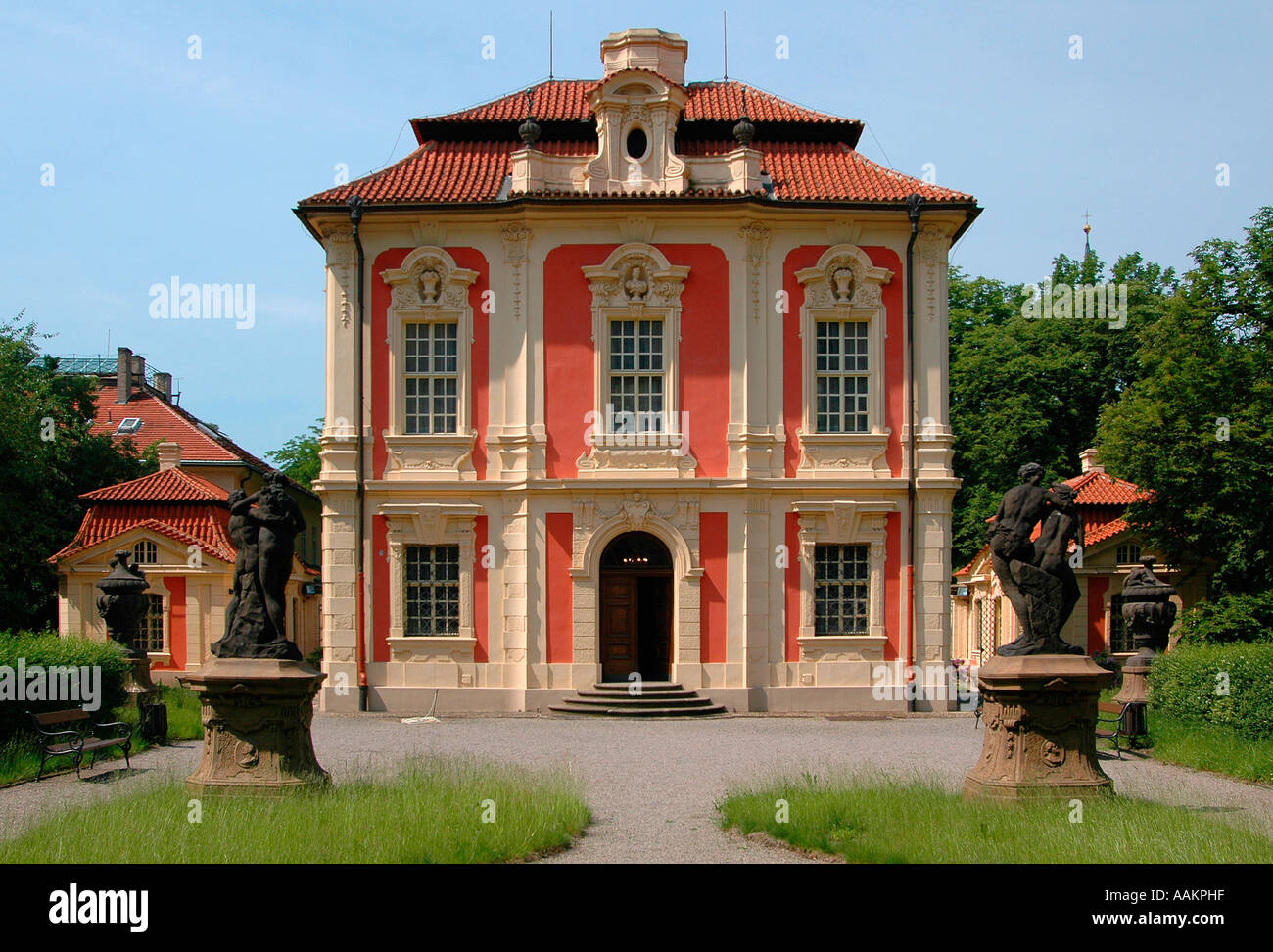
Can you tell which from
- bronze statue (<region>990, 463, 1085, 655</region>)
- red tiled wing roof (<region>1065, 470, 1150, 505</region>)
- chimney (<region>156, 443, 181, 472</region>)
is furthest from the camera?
chimney (<region>156, 443, 181, 472</region>)

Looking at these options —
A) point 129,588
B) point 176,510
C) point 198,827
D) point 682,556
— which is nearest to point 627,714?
point 682,556

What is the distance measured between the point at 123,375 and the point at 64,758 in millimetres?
28362

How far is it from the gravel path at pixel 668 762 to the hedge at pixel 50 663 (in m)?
1.13

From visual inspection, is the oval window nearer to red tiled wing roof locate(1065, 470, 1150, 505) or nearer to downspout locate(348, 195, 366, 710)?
downspout locate(348, 195, 366, 710)

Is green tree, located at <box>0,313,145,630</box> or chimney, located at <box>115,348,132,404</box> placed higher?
chimney, located at <box>115,348,132,404</box>

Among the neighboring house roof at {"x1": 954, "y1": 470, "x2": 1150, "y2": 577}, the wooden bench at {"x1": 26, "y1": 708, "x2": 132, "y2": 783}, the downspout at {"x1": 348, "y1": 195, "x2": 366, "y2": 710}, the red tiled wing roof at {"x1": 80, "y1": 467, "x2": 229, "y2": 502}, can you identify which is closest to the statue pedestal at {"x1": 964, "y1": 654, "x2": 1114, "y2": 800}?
the wooden bench at {"x1": 26, "y1": 708, "x2": 132, "y2": 783}

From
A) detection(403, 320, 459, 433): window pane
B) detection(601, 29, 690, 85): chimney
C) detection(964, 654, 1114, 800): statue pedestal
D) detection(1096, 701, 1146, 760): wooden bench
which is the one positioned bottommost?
detection(1096, 701, 1146, 760): wooden bench

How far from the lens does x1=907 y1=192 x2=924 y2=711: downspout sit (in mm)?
21891

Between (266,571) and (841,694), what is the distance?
12820 millimetres

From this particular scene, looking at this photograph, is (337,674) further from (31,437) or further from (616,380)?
(31,437)

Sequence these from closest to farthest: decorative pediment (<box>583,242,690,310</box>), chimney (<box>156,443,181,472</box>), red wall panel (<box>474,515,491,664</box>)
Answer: red wall panel (<box>474,515,491,664</box>), decorative pediment (<box>583,242,690,310</box>), chimney (<box>156,443,181,472</box>)

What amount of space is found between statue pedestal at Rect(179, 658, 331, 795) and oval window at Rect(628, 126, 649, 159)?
1425 cm

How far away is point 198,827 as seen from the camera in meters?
9.27

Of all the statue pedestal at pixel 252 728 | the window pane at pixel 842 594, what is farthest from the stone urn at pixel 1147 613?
the statue pedestal at pixel 252 728
